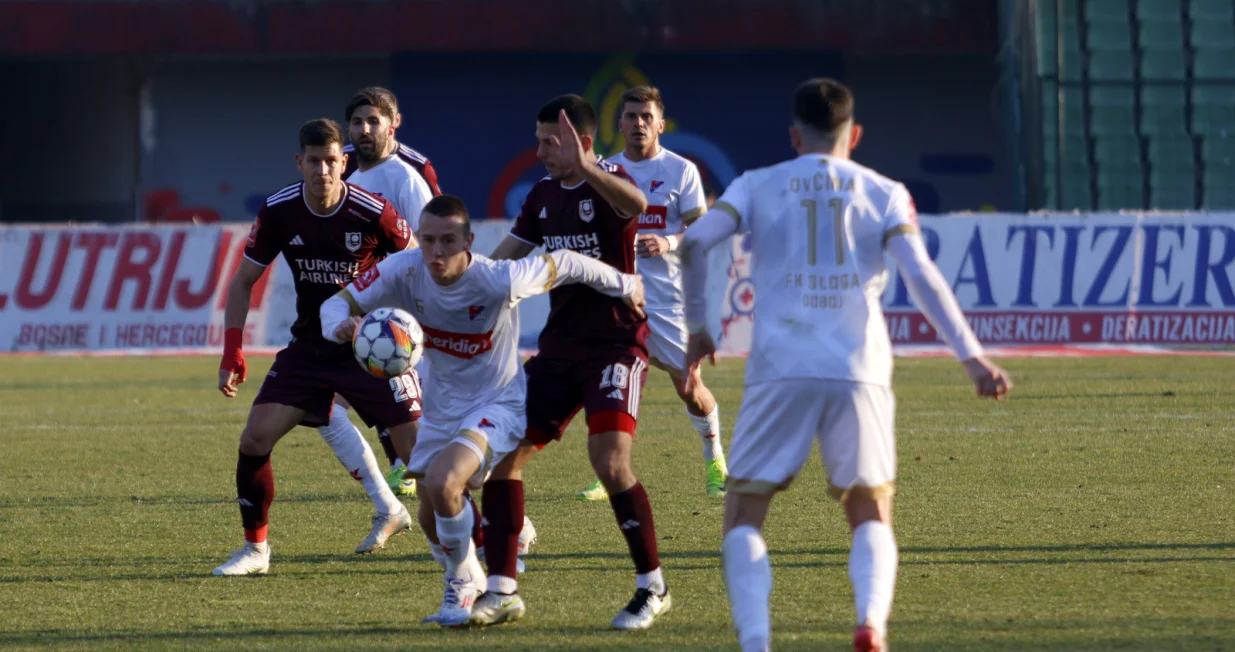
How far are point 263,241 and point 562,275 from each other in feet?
6.09

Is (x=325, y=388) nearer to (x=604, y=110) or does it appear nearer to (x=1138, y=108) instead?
(x=1138, y=108)

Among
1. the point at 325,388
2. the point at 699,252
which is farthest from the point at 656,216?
the point at 699,252

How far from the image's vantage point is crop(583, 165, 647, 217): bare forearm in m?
5.66

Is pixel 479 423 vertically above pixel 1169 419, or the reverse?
pixel 479 423

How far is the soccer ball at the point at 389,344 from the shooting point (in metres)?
5.49

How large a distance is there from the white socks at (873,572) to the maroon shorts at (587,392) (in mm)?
1419

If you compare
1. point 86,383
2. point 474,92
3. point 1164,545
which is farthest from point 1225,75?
point 1164,545

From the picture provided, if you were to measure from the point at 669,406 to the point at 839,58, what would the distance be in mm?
17308

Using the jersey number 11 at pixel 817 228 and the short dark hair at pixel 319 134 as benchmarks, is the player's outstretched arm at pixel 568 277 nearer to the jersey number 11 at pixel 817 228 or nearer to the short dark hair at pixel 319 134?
the jersey number 11 at pixel 817 228

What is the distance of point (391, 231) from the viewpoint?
22.9ft

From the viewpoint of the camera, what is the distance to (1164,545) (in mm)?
6895

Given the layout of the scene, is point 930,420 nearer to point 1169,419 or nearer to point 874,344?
point 1169,419

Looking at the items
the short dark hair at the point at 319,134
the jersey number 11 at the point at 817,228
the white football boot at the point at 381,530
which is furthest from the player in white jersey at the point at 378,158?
the jersey number 11 at the point at 817,228

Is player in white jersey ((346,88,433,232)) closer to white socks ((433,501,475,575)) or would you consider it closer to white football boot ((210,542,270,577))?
white football boot ((210,542,270,577))
